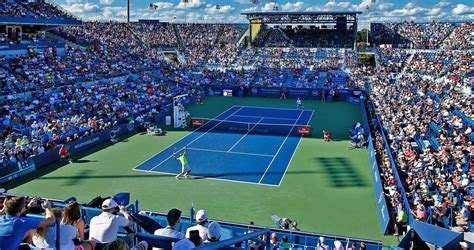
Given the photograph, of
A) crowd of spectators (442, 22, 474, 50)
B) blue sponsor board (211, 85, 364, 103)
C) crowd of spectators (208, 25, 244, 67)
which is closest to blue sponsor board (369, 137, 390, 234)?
blue sponsor board (211, 85, 364, 103)

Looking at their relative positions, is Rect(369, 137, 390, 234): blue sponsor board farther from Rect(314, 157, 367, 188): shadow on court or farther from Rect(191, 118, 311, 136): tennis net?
Rect(191, 118, 311, 136): tennis net

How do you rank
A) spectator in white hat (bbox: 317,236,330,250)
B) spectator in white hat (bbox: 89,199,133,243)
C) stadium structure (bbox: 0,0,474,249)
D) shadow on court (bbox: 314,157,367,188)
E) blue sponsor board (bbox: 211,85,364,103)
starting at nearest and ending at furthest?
spectator in white hat (bbox: 89,199,133,243), stadium structure (bbox: 0,0,474,249), spectator in white hat (bbox: 317,236,330,250), shadow on court (bbox: 314,157,367,188), blue sponsor board (bbox: 211,85,364,103)

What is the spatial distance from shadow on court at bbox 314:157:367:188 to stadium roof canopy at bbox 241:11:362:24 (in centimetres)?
4116

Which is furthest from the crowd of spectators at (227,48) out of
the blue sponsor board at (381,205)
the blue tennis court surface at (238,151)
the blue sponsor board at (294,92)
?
the blue sponsor board at (381,205)

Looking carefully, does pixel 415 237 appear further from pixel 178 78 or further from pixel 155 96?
pixel 178 78

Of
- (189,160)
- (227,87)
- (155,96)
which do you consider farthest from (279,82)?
(189,160)

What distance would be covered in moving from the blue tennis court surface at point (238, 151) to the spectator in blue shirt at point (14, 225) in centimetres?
1631

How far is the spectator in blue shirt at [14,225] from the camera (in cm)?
498

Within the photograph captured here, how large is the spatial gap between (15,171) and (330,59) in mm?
45442

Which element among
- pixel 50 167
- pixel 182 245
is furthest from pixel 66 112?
pixel 182 245

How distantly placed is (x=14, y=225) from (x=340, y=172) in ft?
63.6

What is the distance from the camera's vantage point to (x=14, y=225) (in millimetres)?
5000

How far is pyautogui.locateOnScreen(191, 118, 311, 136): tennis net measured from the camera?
1234 inches

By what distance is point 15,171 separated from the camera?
70.5ft
